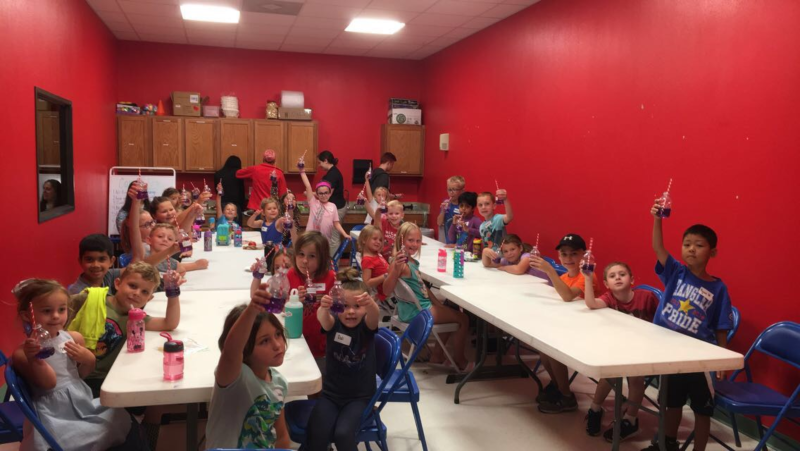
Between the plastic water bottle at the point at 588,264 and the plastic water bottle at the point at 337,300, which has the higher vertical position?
the plastic water bottle at the point at 588,264

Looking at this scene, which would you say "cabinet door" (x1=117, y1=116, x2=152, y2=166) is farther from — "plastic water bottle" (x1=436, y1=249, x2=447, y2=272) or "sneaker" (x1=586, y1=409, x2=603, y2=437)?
"sneaker" (x1=586, y1=409, x2=603, y2=437)

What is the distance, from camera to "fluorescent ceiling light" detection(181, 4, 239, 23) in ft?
22.6

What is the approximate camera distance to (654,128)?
4.64 meters

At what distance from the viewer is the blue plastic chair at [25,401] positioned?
6.86ft

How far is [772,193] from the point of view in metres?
3.66

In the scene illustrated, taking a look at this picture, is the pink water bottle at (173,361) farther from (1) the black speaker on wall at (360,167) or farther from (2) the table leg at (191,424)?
(1) the black speaker on wall at (360,167)

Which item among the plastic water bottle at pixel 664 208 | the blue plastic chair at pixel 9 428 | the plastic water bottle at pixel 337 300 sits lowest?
the blue plastic chair at pixel 9 428

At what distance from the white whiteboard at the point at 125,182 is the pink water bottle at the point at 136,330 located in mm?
5748

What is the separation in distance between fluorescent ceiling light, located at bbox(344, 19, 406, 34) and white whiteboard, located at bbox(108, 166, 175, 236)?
3260 mm

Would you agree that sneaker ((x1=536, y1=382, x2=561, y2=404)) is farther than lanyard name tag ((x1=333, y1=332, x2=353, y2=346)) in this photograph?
Yes

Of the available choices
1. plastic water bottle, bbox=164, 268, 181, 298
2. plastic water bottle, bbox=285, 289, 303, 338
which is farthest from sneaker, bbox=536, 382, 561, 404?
plastic water bottle, bbox=164, 268, 181, 298

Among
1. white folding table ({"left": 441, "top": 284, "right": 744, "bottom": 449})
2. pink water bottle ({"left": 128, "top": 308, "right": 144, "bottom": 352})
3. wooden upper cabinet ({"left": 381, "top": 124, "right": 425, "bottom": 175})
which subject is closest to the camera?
pink water bottle ({"left": 128, "top": 308, "right": 144, "bottom": 352})

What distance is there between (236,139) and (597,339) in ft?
23.5

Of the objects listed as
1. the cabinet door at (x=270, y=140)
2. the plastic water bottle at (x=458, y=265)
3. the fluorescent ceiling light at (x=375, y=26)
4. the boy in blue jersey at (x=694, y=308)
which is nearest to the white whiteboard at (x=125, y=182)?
the cabinet door at (x=270, y=140)
